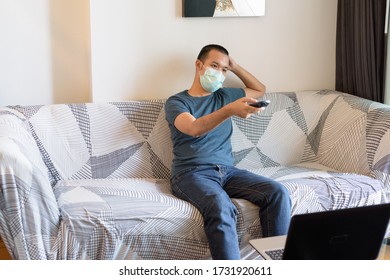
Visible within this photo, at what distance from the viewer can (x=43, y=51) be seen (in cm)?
317

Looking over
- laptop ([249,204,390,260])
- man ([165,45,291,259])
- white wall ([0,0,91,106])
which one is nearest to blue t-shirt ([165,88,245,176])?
man ([165,45,291,259])

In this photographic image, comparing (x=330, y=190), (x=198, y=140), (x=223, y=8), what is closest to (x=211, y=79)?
(x=198, y=140)

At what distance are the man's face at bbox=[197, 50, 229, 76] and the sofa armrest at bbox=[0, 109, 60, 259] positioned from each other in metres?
0.93

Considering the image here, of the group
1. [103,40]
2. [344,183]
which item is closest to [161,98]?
[103,40]

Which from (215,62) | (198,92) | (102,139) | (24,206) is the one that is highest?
(215,62)

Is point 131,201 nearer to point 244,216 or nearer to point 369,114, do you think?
point 244,216

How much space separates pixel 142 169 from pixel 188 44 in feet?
2.29

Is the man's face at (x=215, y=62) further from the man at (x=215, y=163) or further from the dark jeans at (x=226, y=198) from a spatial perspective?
the dark jeans at (x=226, y=198)

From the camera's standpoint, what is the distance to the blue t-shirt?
2883 millimetres

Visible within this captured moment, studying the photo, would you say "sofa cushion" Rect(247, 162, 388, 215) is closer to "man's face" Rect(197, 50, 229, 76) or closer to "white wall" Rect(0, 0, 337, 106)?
"man's face" Rect(197, 50, 229, 76)

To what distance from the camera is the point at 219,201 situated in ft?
8.47

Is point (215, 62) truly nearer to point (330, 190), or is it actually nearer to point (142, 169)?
point (142, 169)

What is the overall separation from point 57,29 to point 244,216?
1.33 m

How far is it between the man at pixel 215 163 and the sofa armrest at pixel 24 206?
0.58 m
